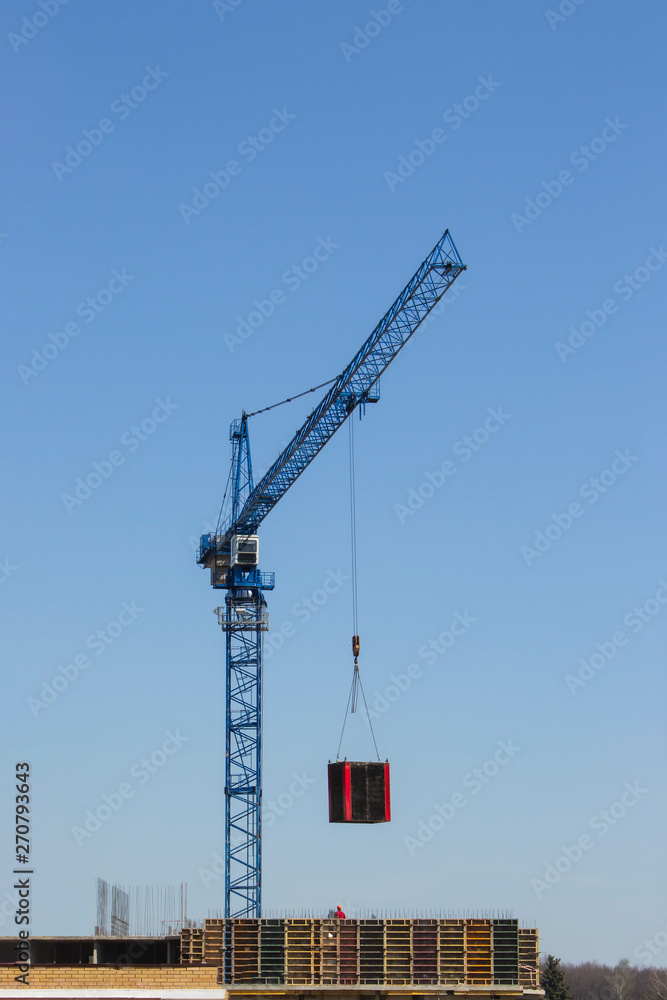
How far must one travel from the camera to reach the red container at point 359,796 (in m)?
47.2

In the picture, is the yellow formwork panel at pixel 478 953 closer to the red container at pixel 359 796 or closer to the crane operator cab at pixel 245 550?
the red container at pixel 359 796

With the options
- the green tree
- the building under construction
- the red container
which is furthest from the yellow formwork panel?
the green tree

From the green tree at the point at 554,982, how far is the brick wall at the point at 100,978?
6905 cm

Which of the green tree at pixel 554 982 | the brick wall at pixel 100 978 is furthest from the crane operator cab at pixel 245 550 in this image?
the brick wall at pixel 100 978

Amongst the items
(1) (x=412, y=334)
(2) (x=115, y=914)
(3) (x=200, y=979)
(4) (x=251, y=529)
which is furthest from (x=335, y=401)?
(3) (x=200, y=979)

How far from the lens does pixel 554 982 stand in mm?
107812

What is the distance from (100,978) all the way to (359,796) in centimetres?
1044

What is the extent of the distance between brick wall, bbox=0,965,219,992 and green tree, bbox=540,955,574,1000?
227 feet

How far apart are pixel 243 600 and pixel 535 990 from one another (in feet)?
139

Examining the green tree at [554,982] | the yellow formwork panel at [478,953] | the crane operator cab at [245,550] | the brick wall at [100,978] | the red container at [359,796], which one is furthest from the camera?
the green tree at [554,982]

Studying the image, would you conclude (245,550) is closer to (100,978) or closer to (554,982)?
(554,982)

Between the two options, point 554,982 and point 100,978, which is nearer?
point 100,978

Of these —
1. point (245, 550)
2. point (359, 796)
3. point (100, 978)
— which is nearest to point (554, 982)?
point (245, 550)

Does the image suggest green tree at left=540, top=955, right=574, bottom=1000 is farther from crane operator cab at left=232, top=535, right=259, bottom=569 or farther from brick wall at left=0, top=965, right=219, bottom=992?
brick wall at left=0, top=965, right=219, bottom=992
